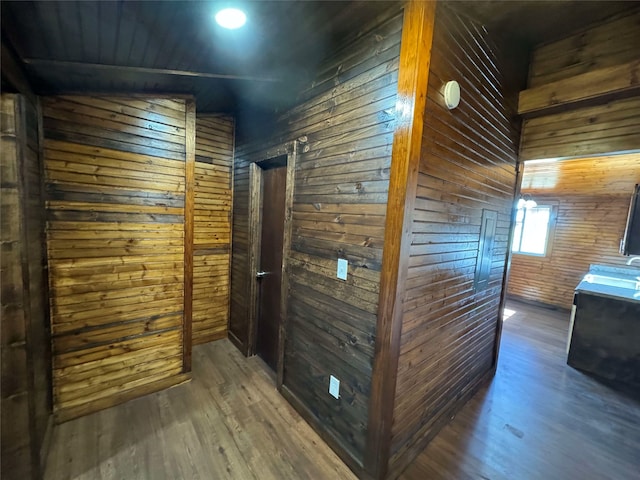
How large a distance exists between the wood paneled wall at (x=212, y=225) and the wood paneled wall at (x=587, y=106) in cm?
317

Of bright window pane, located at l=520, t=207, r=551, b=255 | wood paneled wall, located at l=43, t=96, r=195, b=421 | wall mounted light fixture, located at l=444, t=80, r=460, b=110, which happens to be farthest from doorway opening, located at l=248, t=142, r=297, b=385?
bright window pane, located at l=520, t=207, r=551, b=255

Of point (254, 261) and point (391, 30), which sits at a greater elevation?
point (391, 30)

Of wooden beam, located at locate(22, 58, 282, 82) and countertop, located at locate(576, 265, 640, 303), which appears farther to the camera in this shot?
countertop, located at locate(576, 265, 640, 303)

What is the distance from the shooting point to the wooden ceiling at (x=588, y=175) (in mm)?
4156

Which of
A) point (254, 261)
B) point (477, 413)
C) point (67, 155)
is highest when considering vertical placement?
point (67, 155)

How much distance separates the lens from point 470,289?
2.11 metres

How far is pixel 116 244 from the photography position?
6.46 ft

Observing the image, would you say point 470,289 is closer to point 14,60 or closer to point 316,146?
point 316,146

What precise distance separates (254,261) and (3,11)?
7.06ft

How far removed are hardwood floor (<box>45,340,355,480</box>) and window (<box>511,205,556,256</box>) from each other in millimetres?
6038

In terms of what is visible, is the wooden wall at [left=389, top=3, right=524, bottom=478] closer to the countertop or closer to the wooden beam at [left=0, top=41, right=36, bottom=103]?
the countertop

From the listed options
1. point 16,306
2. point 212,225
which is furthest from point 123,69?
point 212,225

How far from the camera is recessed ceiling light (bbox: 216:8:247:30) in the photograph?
50.9 inches

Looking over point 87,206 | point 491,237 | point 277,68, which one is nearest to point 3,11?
point 87,206
